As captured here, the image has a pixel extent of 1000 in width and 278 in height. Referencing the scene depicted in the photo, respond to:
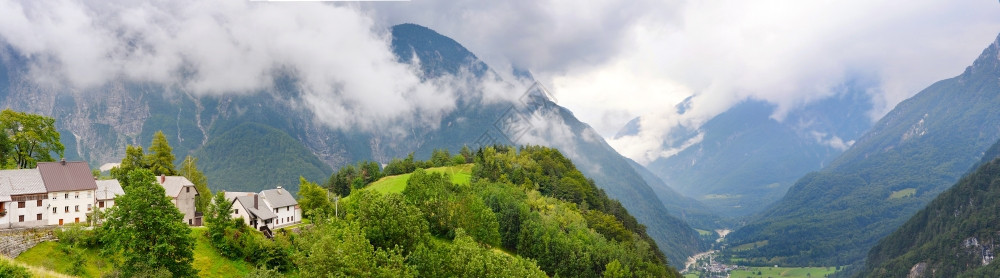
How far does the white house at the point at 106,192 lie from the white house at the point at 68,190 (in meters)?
0.97

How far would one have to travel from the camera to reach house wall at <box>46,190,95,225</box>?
46.9 meters

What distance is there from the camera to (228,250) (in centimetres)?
4694

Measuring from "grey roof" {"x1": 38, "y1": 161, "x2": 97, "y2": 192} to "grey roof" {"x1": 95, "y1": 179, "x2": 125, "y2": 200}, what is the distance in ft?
4.18

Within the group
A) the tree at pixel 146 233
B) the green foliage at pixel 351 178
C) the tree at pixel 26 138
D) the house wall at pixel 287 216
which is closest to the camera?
the tree at pixel 146 233

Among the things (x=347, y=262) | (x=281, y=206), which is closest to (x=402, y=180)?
(x=281, y=206)

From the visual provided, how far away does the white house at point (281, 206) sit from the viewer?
67.1 m

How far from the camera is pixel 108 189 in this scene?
52.7m

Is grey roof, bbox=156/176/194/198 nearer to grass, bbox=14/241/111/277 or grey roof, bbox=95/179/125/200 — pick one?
grey roof, bbox=95/179/125/200

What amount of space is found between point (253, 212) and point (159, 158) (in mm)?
14230

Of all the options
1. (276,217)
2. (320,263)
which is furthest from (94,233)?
(276,217)

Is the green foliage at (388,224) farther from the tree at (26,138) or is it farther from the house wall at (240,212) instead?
the tree at (26,138)

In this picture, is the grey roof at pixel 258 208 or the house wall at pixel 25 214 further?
the grey roof at pixel 258 208

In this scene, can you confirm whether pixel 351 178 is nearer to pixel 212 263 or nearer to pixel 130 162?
pixel 130 162

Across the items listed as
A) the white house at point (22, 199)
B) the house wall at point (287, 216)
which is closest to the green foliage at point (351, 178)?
the house wall at point (287, 216)
